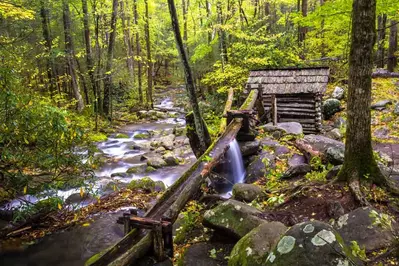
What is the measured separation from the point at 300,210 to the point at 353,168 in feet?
3.72

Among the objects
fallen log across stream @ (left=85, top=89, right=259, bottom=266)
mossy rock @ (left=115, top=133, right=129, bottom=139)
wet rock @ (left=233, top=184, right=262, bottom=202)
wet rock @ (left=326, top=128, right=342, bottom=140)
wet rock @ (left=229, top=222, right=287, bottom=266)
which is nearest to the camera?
wet rock @ (left=229, top=222, right=287, bottom=266)

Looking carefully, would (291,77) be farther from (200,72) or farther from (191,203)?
(200,72)

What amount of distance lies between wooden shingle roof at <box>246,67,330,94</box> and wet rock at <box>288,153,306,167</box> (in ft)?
17.2

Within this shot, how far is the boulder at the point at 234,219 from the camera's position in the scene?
5.09 m

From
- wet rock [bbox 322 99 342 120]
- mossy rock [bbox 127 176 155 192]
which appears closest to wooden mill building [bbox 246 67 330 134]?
wet rock [bbox 322 99 342 120]

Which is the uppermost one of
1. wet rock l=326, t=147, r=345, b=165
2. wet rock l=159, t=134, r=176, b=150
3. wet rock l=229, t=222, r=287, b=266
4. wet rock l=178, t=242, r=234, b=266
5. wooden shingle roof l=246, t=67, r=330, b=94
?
wooden shingle roof l=246, t=67, r=330, b=94

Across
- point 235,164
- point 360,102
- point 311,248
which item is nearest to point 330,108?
point 235,164

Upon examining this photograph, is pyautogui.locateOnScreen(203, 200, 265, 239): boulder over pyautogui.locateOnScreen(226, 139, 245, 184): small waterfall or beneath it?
over

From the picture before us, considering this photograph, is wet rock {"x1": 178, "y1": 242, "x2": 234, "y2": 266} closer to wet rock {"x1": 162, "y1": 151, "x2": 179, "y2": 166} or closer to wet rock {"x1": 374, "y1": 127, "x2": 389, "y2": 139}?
wet rock {"x1": 162, "y1": 151, "x2": 179, "y2": 166}

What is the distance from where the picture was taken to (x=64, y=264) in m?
6.82

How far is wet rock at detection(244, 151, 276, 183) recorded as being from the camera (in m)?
8.67

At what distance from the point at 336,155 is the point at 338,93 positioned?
416 inches

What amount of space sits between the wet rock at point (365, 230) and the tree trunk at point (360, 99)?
603 millimetres

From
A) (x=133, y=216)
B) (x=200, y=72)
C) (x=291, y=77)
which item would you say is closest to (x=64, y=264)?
(x=133, y=216)
